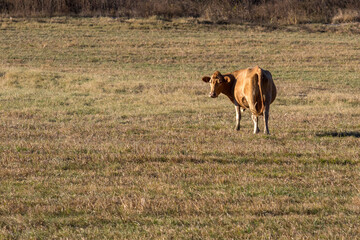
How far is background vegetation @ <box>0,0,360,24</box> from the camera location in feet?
142

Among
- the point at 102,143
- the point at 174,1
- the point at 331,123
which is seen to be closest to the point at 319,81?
the point at 331,123

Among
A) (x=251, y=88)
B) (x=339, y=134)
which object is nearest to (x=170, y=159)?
(x=251, y=88)

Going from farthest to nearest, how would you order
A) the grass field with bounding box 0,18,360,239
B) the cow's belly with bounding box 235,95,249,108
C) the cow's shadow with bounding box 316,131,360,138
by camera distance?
the cow's belly with bounding box 235,95,249,108 → the cow's shadow with bounding box 316,131,360,138 → the grass field with bounding box 0,18,360,239

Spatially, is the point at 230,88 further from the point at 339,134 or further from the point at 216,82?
the point at 339,134

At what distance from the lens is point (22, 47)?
31172 mm

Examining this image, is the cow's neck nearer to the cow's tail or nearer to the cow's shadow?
the cow's tail

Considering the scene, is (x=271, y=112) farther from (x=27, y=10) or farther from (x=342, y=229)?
(x=27, y=10)

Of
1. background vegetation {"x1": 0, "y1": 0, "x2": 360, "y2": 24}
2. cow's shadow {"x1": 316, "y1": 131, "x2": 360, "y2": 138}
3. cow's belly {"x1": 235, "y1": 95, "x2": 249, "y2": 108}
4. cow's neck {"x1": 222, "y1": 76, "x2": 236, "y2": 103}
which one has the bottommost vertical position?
cow's shadow {"x1": 316, "y1": 131, "x2": 360, "y2": 138}

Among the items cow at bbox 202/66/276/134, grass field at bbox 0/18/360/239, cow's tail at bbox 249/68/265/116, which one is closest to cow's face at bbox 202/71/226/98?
cow at bbox 202/66/276/134

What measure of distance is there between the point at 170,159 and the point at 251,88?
2.79m

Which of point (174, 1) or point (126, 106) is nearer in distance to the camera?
point (126, 106)

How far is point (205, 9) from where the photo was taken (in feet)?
149

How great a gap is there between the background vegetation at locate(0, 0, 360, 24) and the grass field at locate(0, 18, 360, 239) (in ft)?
66.3

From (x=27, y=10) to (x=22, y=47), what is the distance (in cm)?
1261
